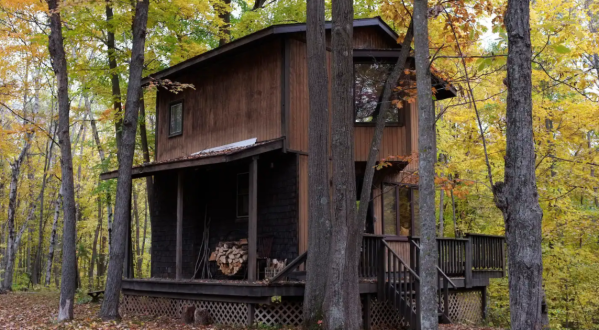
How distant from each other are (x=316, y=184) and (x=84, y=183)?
2620cm

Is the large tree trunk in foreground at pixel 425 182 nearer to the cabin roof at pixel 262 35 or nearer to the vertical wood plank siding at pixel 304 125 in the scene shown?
the cabin roof at pixel 262 35

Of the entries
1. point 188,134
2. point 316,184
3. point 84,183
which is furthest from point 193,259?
point 84,183

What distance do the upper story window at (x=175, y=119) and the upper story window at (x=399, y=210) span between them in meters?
6.43

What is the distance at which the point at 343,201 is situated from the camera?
30.9ft

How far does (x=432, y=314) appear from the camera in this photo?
23.0 feet

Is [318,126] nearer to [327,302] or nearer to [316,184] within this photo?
[316,184]

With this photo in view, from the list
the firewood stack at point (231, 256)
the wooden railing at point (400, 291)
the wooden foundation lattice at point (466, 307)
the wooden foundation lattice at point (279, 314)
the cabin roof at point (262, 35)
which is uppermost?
the cabin roof at point (262, 35)

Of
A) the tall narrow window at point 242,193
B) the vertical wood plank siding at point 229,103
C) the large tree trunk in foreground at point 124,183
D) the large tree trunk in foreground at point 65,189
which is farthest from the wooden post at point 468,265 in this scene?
the large tree trunk in foreground at point 65,189

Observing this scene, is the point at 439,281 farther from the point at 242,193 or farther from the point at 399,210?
the point at 242,193

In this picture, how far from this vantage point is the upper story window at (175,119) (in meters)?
16.2

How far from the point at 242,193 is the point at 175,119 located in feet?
13.0

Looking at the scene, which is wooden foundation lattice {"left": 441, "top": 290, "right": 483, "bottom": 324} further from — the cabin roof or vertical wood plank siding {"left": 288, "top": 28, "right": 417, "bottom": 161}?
the cabin roof

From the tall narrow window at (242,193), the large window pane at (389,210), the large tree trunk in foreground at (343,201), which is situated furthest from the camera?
the large window pane at (389,210)

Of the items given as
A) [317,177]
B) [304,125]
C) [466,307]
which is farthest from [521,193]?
[466,307]
